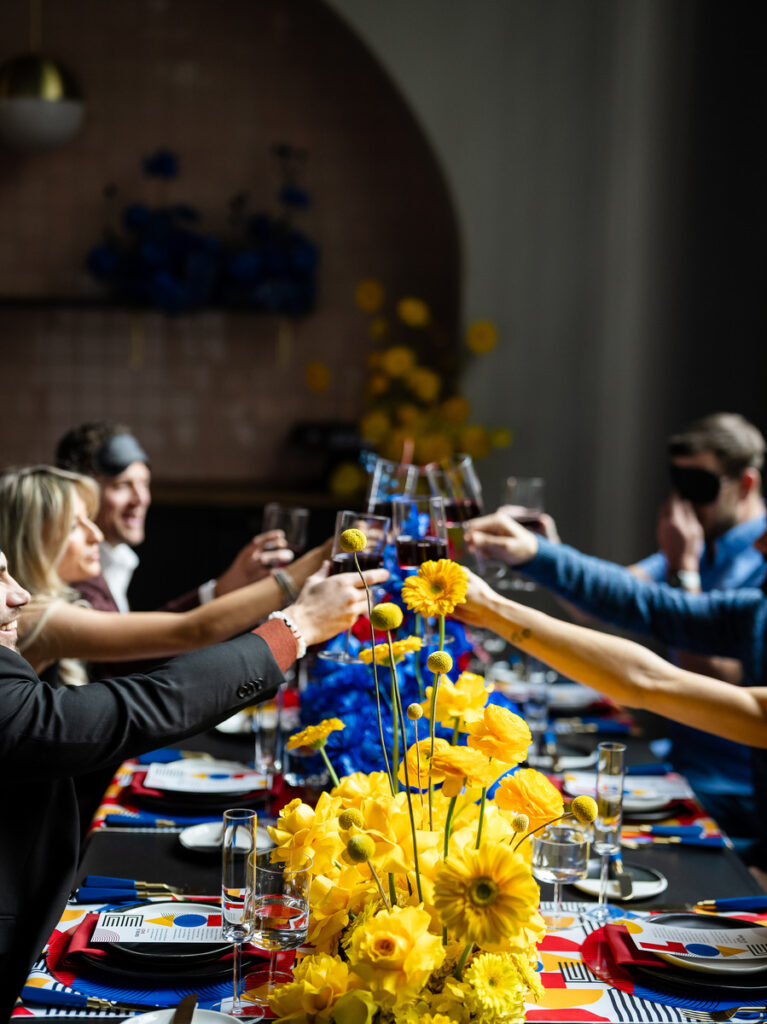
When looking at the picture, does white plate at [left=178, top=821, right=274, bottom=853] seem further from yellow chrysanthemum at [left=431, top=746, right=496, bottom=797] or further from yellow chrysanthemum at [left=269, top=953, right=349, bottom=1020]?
yellow chrysanthemum at [left=431, top=746, right=496, bottom=797]

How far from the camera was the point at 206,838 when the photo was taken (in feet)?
5.35

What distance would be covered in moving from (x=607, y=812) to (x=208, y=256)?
3.79 m

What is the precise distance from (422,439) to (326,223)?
4.17ft

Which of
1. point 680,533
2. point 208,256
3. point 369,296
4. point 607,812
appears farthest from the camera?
point 208,256

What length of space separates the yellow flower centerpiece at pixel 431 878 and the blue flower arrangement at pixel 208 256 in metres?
4.00

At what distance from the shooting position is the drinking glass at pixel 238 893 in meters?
1.14

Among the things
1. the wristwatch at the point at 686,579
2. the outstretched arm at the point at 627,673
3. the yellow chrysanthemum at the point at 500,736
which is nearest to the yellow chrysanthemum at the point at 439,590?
the yellow chrysanthemum at the point at 500,736

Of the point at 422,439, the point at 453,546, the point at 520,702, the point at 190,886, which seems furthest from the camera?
the point at 422,439

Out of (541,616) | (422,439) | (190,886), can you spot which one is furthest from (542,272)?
(190,886)

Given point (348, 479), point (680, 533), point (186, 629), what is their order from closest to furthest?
point (186, 629)
point (680, 533)
point (348, 479)

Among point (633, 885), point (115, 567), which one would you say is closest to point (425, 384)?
point (115, 567)

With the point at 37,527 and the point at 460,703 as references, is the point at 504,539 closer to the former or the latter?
the point at 37,527

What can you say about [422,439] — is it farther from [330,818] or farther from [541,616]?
[330,818]

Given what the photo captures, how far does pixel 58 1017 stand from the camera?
3.70 feet
